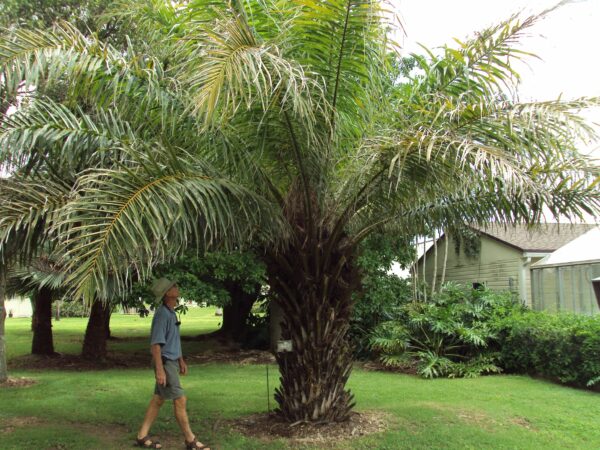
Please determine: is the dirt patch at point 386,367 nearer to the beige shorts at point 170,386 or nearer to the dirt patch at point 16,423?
the beige shorts at point 170,386

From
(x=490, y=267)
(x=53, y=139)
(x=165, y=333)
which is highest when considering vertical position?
(x=53, y=139)

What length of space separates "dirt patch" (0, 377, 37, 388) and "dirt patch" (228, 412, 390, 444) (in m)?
5.03

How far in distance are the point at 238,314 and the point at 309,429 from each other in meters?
12.7

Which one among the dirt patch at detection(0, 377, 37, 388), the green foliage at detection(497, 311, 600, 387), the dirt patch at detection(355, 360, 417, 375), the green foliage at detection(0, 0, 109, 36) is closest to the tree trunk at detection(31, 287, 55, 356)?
the dirt patch at detection(0, 377, 37, 388)

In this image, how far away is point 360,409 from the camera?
816cm

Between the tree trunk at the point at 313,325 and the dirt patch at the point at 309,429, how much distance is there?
10 cm

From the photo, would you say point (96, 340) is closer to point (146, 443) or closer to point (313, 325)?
point (146, 443)

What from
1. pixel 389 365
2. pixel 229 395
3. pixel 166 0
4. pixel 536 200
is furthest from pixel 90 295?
pixel 389 365

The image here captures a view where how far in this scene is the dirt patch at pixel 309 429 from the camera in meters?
6.58

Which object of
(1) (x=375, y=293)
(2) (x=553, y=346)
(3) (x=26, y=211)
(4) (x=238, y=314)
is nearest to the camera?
(3) (x=26, y=211)

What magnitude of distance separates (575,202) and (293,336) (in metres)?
3.68

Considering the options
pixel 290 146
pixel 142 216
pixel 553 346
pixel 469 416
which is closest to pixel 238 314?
pixel 553 346

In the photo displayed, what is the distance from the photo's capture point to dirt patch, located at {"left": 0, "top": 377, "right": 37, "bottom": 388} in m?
10.0

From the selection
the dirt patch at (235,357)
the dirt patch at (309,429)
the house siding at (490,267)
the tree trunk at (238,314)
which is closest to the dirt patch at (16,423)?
the dirt patch at (309,429)
